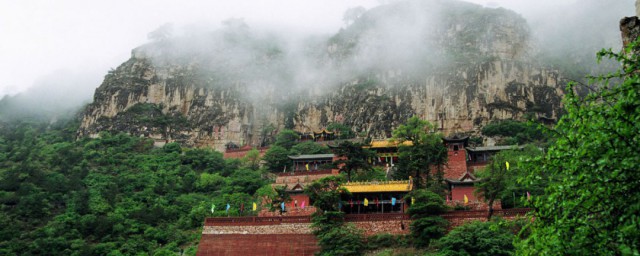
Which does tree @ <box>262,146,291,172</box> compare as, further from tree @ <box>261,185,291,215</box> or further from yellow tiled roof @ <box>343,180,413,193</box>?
yellow tiled roof @ <box>343,180,413,193</box>

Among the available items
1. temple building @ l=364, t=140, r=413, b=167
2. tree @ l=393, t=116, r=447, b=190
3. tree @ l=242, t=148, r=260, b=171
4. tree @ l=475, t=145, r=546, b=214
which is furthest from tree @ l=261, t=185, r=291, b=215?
tree @ l=242, t=148, r=260, b=171

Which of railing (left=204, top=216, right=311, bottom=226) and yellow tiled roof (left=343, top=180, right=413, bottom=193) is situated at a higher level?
yellow tiled roof (left=343, top=180, right=413, bottom=193)

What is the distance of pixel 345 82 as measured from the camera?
88.1 metres

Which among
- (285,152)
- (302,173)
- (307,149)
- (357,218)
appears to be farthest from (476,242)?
(307,149)

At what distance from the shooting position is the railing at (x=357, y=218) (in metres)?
30.6

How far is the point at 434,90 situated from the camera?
77.9m

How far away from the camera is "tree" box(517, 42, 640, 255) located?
970 cm

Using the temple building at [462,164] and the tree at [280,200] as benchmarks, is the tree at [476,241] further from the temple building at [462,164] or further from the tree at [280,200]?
the tree at [280,200]

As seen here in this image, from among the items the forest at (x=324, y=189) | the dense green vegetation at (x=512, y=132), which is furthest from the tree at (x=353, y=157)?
the dense green vegetation at (x=512, y=132)

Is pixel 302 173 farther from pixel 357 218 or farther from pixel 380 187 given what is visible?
pixel 357 218

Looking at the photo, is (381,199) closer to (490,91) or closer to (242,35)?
(490,91)

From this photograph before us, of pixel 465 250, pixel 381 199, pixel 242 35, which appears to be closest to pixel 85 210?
pixel 381 199

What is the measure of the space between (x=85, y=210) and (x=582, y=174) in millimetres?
45711

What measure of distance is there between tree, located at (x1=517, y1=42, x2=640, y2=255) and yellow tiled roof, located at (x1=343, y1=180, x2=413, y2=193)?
80.4 feet
